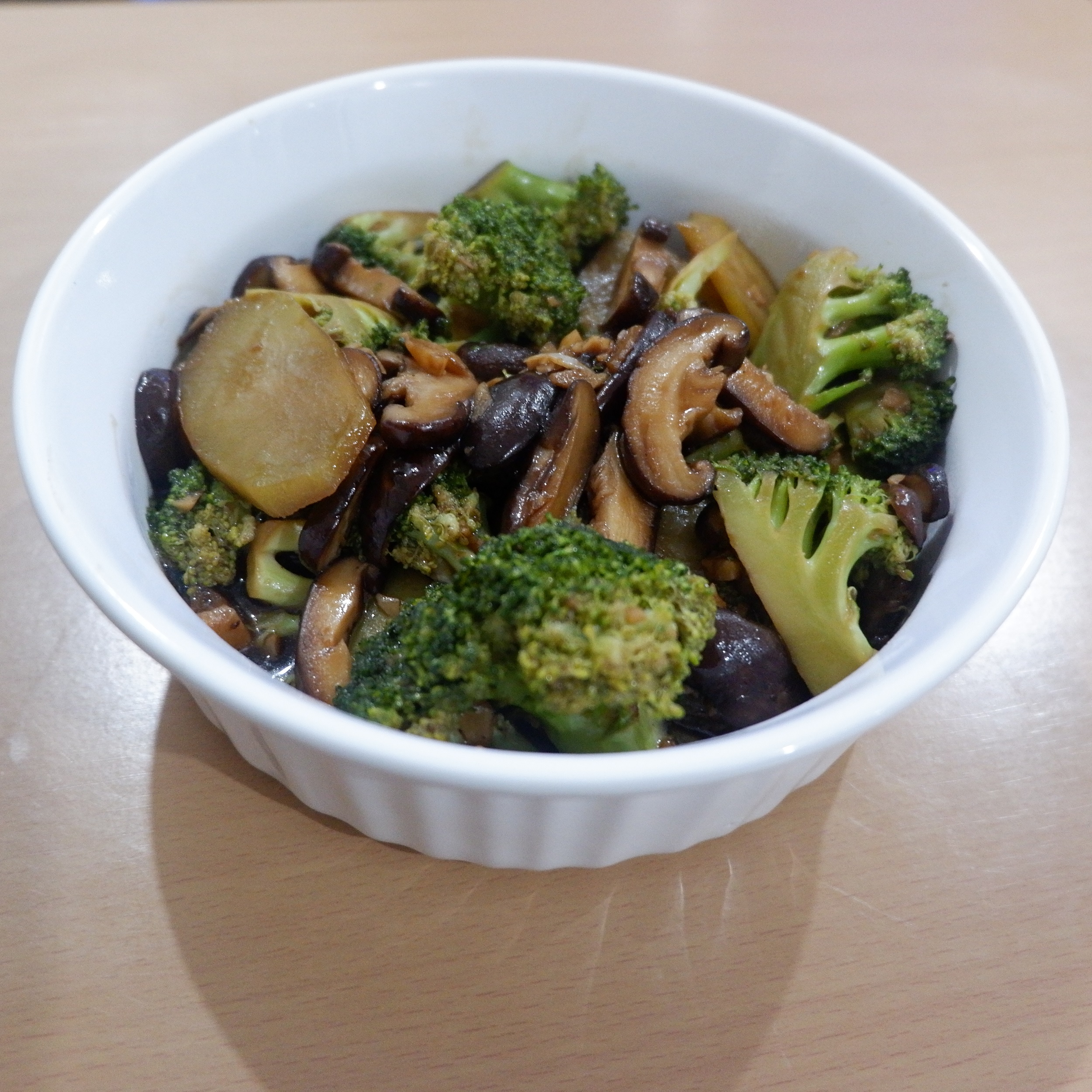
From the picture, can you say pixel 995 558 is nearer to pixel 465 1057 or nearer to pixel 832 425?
pixel 832 425

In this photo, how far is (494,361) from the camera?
58.4 inches

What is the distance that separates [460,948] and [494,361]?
0.92m

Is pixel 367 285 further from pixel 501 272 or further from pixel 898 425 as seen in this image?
pixel 898 425

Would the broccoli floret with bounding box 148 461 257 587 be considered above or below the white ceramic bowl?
below

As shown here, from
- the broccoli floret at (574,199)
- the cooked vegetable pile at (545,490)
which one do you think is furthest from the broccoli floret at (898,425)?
the broccoli floret at (574,199)

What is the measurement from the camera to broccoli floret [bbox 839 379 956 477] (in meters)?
1.45

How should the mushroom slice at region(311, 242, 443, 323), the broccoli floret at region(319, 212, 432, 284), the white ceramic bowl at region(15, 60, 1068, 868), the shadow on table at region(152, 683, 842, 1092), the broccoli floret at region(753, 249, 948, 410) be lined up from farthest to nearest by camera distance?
1. the broccoli floret at region(319, 212, 432, 284)
2. the mushroom slice at region(311, 242, 443, 323)
3. the broccoli floret at region(753, 249, 948, 410)
4. the shadow on table at region(152, 683, 842, 1092)
5. the white ceramic bowl at region(15, 60, 1068, 868)

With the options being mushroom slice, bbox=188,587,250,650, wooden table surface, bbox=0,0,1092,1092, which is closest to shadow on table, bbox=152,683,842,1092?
wooden table surface, bbox=0,0,1092,1092

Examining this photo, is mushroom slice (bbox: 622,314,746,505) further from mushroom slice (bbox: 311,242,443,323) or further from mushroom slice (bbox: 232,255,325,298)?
mushroom slice (bbox: 232,255,325,298)

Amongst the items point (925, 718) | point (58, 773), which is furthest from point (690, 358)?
point (58, 773)

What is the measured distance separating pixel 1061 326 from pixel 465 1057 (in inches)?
89.1

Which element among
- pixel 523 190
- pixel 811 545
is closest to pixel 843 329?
pixel 811 545

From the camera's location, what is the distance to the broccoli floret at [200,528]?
1312 mm

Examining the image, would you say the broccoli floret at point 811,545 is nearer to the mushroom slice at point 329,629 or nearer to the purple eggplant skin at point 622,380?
the purple eggplant skin at point 622,380
